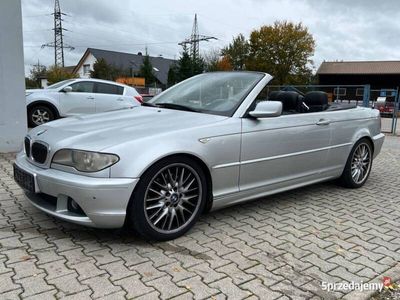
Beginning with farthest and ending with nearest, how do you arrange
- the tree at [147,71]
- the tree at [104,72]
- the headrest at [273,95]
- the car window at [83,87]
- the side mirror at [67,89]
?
the tree at [147,71], the tree at [104,72], the car window at [83,87], the side mirror at [67,89], the headrest at [273,95]

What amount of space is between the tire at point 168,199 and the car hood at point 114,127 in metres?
0.32

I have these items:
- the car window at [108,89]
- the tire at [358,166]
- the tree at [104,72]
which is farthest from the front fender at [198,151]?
the tree at [104,72]

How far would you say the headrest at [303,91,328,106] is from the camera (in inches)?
207

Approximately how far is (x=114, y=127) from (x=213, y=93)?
1.27 m

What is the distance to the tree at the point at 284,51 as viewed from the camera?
53375 millimetres

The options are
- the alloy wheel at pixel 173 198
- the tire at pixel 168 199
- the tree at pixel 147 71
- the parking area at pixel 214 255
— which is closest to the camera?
the parking area at pixel 214 255

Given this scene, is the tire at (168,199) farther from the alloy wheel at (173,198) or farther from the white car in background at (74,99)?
the white car in background at (74,99)

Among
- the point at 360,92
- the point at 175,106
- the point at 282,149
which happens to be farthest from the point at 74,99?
the point at 360,92

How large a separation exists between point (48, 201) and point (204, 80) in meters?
2.26

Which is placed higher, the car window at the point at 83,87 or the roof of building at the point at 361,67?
the roof of building at the point at 361,67

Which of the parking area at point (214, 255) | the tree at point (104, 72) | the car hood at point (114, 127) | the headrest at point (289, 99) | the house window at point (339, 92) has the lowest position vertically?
the parking area at point (214, 255)

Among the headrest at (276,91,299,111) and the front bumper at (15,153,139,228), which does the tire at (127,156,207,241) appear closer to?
the front bumper at (15,153,139,228)

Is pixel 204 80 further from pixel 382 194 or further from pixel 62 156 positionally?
pixel 382 194

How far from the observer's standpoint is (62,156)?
10.8 ft
